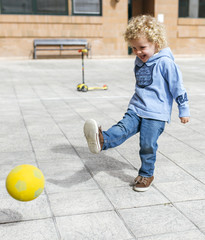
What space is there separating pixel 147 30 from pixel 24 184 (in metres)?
1.89

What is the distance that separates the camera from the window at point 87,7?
948 inches

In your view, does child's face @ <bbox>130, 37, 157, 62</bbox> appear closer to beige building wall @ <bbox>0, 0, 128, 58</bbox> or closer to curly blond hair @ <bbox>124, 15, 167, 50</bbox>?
curly blond hair @ <bbox>124, 15, 167, 50</bbox>

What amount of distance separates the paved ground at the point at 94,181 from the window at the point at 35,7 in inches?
646

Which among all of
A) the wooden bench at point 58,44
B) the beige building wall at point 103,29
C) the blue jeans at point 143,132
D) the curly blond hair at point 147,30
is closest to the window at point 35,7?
the beige building wall at point 103,29

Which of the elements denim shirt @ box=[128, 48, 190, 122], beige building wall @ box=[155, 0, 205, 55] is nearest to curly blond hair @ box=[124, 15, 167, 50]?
denim shirt @ box=[128, 48, 190, 122]

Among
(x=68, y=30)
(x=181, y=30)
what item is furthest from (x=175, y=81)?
(x=181, y=30)

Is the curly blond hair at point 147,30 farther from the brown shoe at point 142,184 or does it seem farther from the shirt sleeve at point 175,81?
the brown shoe at point 142,184

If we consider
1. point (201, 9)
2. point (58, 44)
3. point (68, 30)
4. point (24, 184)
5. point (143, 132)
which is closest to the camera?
point (24, 184)

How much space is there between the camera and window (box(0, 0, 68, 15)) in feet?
75.1

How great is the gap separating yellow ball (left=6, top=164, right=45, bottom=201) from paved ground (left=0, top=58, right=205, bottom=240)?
32 centimetres

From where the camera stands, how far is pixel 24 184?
9.57 feet

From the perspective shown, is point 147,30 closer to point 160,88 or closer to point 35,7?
point 160,88

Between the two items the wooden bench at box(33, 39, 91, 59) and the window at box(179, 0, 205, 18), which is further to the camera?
the window at box(179, 0, 205, 18)

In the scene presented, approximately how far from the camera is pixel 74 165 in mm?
4613
